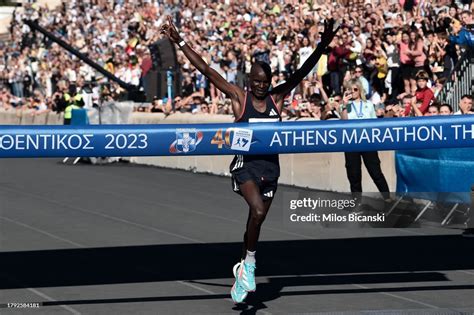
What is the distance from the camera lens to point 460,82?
65.4ft

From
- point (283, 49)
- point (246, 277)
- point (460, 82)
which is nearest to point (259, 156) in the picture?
point (246, 277)

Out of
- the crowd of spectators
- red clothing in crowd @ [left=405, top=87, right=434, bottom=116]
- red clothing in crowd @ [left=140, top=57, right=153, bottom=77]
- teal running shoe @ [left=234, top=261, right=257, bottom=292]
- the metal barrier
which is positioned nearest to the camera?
teal running shoe @ [left=234, top=261, right=257, bottom=292]

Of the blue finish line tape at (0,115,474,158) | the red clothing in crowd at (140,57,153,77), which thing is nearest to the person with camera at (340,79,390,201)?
the blue finish line tape at (0,115,474,158)

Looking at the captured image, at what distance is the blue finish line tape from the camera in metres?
9.98

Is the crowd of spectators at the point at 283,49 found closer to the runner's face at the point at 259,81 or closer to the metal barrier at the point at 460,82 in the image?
the metal barrier at the point at 460,82

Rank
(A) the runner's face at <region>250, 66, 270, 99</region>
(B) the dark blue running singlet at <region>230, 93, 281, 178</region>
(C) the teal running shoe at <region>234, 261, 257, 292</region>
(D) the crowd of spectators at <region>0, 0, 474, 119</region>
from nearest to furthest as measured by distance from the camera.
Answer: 1. (C) the teal running shoe at <region>234, 261, 257, 292</region>
2. (A) the runner's face at <region>250, 66, 270, 99</region>
3. (B) the dark blue running singlet at <region>230, 93, 281, 178</region>
4. (D) the crowd of spectators at <region>0, 0, 474, 119</region>

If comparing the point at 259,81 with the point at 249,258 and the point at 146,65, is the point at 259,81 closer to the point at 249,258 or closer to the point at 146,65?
the point at 249,258

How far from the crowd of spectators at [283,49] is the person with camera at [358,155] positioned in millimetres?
692

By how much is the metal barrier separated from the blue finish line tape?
915 cm

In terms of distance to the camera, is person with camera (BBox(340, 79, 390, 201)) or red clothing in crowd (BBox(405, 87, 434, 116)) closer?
person with camera (BBox(340, 79, 390, 201))

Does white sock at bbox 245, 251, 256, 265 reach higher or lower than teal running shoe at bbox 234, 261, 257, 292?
higher

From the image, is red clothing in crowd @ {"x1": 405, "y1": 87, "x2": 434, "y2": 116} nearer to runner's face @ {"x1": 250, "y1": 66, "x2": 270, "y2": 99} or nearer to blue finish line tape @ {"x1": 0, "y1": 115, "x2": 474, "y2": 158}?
blue finish line tape @ {"x1": 0, "y1": 115, "x2": 474, "y2": 158}

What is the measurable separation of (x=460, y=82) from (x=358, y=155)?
3029 mm

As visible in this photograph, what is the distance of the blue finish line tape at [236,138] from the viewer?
9.98m
